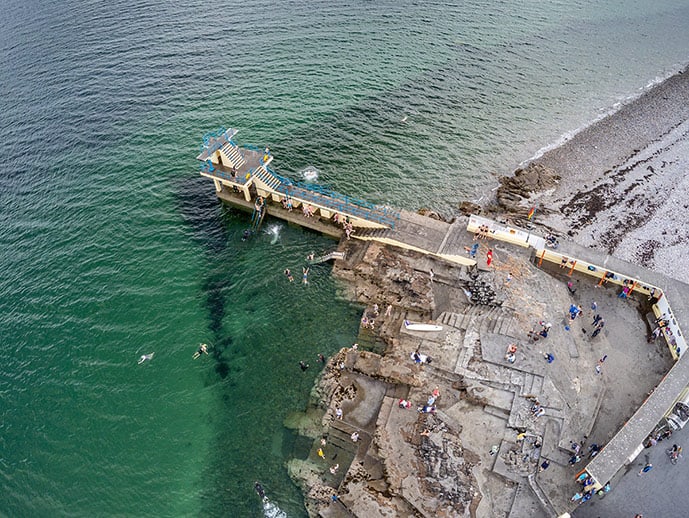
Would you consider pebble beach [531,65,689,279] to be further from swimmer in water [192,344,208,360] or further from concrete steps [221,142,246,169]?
swimmer in water [192,344,208,360]

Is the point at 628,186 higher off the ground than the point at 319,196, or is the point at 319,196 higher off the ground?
the point at 628,186

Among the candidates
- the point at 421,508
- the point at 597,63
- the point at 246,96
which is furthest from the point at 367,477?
the point at 597,63

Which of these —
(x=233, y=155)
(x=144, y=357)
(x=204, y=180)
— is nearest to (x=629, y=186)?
(x=233, y=155)

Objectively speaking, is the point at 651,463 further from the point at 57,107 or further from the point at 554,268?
the point at 57,107

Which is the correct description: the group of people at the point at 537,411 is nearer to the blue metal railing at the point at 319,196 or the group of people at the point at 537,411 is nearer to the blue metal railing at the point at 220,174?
the blue metal railing at the point at 319,196

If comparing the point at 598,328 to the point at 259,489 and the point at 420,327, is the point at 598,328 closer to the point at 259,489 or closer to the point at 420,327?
the point at 420,327

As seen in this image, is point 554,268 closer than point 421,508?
No
